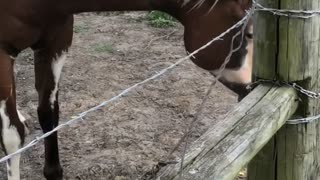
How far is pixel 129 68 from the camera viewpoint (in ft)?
13.1

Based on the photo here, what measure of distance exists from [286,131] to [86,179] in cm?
145

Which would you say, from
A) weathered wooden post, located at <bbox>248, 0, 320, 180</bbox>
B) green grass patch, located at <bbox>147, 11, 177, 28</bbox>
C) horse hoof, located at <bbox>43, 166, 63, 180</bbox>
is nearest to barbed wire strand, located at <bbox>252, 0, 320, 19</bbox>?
weathered wooden post, located at <bbox>248, 0, 320, 180</bbox>

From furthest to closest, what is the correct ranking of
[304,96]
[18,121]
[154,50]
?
[154,50] < [18,121] < [304,96]

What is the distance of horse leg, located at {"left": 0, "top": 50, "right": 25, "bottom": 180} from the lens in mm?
2467

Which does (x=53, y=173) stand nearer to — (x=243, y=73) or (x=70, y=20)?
(x=70, y=20)

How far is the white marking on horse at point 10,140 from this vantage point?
2.54 meters

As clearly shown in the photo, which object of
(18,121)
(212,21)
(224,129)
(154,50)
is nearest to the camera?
(224,129)

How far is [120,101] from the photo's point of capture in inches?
140

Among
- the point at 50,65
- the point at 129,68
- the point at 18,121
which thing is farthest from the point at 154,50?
the point at 18,121

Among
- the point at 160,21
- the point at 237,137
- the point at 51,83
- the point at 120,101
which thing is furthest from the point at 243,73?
the point at 160,21

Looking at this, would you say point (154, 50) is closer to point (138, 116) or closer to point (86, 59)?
point (86, 59)

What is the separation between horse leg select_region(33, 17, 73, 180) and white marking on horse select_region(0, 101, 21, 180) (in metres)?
0.20

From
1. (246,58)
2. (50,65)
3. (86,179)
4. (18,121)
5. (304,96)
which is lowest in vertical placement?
(86,179)

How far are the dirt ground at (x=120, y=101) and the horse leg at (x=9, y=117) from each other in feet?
0.82
